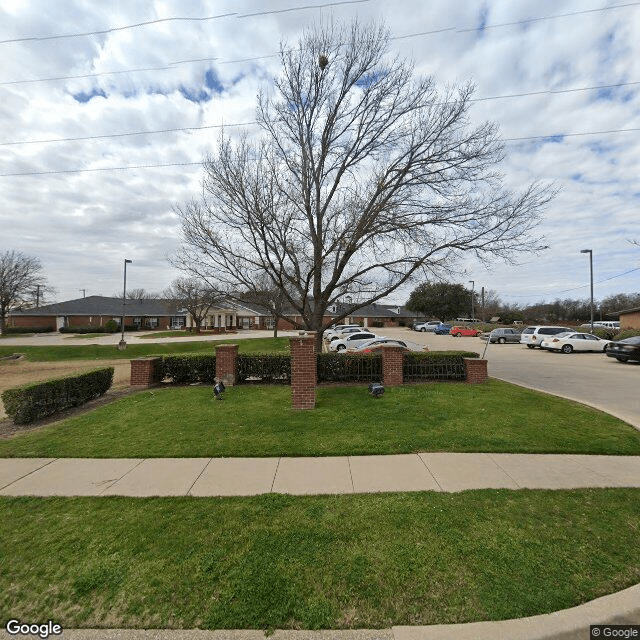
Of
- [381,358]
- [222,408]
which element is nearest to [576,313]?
[381,358]

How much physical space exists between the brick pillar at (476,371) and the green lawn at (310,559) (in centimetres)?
669

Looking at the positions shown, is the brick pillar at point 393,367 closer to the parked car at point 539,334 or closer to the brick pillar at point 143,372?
the brick pillar at point 143,372

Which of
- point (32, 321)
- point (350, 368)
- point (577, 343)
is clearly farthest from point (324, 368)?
point (32, 321)

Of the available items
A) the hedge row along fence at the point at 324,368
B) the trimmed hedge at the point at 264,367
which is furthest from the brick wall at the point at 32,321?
the trimmed hedge at the point at 264,367

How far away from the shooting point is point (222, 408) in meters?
7.75

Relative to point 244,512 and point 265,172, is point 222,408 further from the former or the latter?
point 265,172

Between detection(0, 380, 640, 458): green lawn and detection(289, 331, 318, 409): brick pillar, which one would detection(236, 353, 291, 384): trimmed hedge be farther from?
detection(289, 331, 318, 409): brick pillar

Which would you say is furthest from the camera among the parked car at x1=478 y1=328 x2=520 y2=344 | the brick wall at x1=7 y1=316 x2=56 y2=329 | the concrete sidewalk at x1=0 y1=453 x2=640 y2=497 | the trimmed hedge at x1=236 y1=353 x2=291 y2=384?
the brick wall at x1=7 y1=316 x2=56 y2=329

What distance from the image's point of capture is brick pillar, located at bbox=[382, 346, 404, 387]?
1012 cm

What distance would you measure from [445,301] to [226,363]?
63.3 meters

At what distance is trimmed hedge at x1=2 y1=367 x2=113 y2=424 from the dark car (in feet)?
71.2

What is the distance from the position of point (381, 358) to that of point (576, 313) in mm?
79096

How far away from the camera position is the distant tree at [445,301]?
6638 cm

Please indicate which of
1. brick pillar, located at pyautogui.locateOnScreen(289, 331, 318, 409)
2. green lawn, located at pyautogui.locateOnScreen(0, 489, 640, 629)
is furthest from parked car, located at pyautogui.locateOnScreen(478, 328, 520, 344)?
green lawn, located at pyautogui.locateOnScreen(0, 489, 640, 629)
